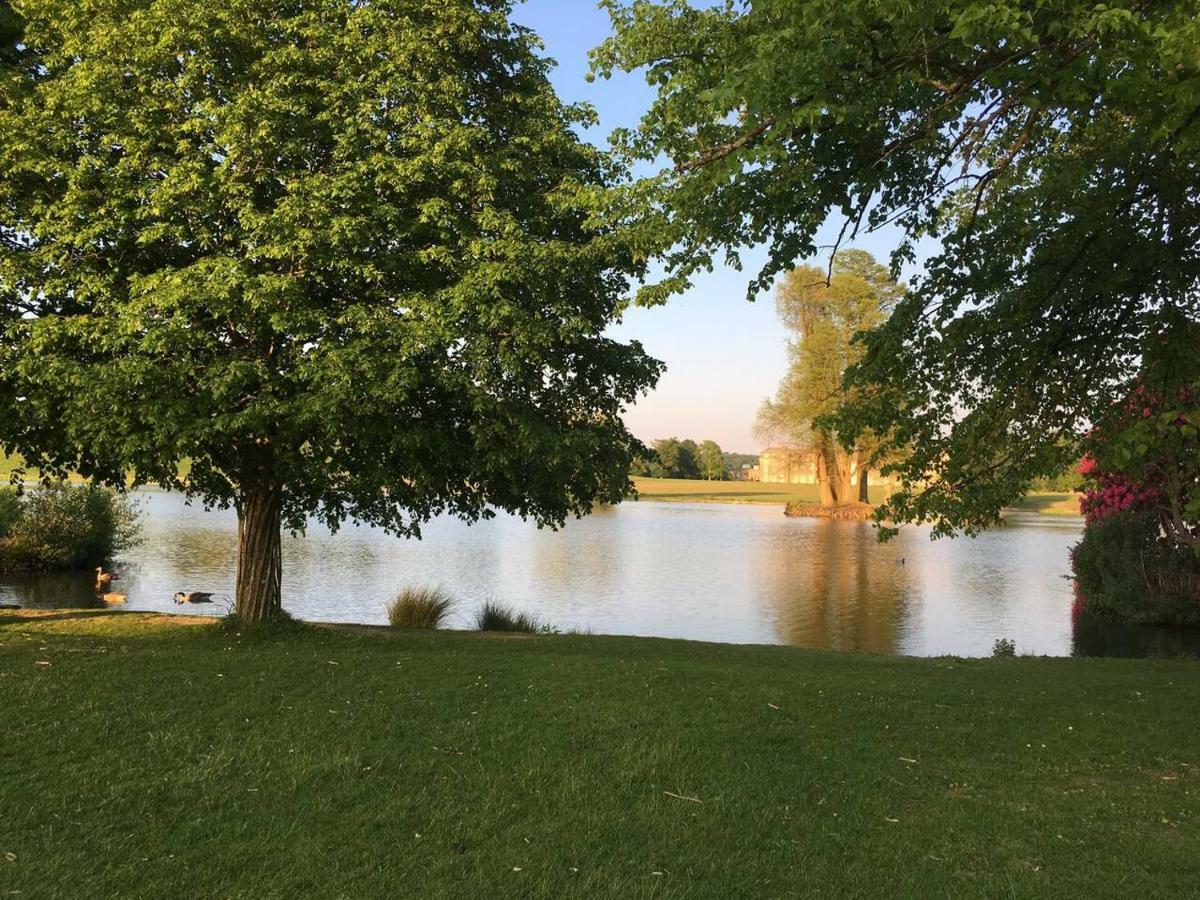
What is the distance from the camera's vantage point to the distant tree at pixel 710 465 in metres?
153

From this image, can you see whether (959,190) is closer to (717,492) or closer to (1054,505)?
(1054,505)

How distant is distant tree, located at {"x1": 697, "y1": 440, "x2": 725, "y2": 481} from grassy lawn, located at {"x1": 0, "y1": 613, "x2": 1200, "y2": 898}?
143 m

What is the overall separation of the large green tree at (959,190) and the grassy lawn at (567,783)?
2693 mm

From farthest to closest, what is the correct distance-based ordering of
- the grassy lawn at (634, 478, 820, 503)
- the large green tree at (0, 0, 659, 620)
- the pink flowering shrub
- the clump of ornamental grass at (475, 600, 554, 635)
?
the grassy lawn at (634, 478, 820, 503)
the pink flowering shrub
the clump of ornamental grass at (475, 600, 554, 635)
the large green tree at (0, 0, 659, 620)

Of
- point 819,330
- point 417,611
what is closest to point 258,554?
point 417,611

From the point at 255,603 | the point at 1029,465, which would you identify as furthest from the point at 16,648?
the point at 1029,465

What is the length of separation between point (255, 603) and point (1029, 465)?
388 inches

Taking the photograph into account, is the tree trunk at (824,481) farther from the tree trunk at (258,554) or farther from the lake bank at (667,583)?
the tree trunk at (258,554)

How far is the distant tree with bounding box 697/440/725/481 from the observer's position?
153 meters

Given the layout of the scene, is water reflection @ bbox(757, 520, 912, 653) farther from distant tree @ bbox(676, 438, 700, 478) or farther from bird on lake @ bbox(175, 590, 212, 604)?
distant tree @ bbox(676, 438, 700, 478)

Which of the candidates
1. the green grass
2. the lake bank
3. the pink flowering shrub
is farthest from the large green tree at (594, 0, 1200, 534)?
the green grass

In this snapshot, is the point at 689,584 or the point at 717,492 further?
the point at 717,492

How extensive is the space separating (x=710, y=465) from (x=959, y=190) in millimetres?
146968

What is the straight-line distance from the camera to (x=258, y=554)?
39.3 ft
